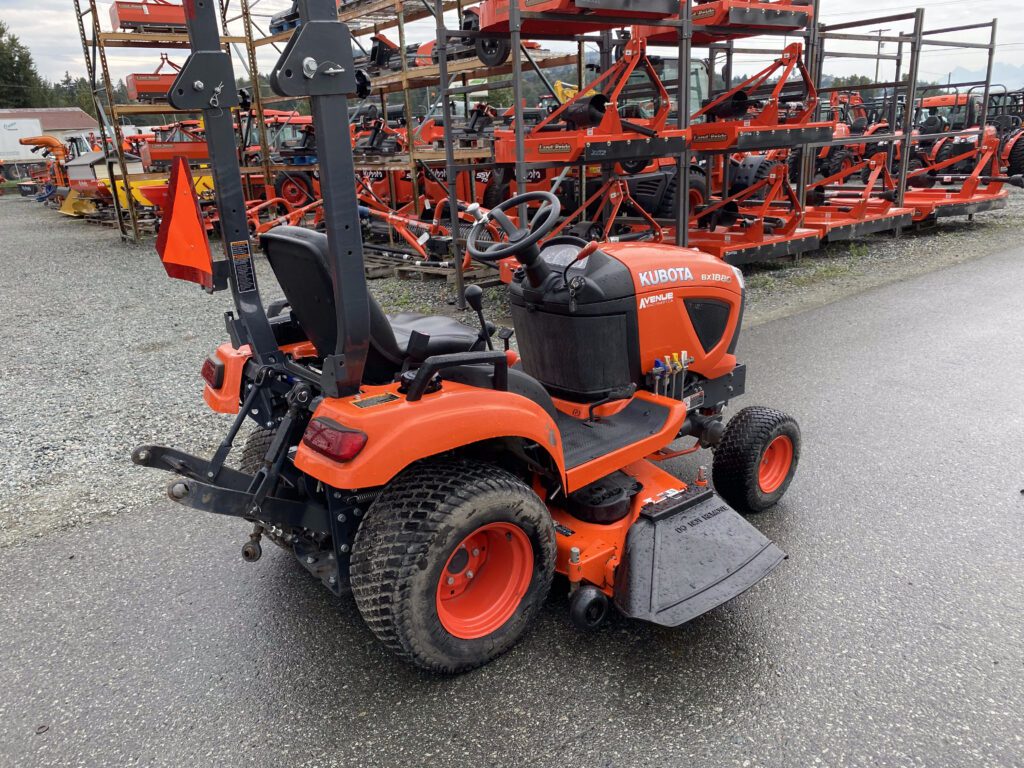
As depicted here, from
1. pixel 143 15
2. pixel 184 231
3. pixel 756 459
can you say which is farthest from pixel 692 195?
pixel 143 15

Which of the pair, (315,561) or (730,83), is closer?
(315,561)

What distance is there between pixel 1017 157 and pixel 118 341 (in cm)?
1591

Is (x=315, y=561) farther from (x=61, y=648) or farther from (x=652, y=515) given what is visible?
→ (x=652, y=515)

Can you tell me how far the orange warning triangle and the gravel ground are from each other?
166 cm

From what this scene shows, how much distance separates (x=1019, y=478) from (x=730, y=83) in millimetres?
7526

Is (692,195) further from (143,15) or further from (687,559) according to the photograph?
(143,15)

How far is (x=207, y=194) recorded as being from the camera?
Result: 1334 centimetres

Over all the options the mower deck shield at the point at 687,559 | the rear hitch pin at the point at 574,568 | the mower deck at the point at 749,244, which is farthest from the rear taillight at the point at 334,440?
the mower deck at the point at 749,244

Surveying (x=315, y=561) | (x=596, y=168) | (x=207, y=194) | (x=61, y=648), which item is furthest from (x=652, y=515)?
(x=207, y=194)

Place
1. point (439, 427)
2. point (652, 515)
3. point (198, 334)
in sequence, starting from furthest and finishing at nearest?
point (198, 334)
point (652, 515)
point (439, 427)

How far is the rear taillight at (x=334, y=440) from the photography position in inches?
79.7

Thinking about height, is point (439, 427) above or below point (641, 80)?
below

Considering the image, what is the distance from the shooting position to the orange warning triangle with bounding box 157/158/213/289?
2242 mm

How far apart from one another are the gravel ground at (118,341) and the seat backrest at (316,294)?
177cm
